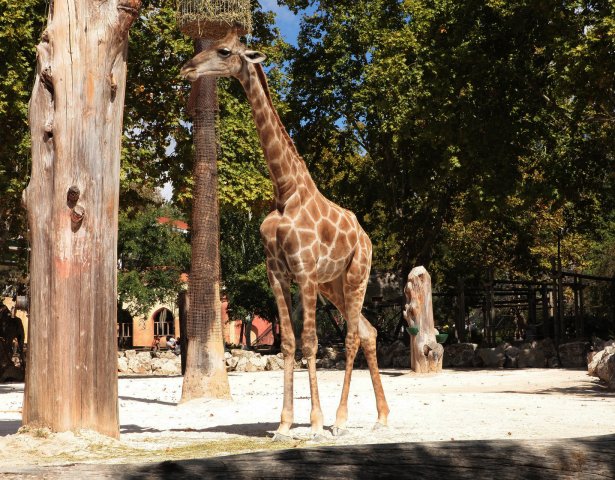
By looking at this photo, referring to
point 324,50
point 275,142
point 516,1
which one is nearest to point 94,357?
point 275,142

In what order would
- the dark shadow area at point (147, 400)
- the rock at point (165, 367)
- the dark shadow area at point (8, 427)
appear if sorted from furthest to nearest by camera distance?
1. the rock at point (165, 367)
2. the dark shadow area at point (147, 400)
3. the dark shadow area at point (8, 427)

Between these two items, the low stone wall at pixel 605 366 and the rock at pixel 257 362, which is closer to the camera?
the low stone wall at pixel 605 366

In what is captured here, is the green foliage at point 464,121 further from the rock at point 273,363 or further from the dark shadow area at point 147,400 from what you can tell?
the dark shadow area at point 147,400

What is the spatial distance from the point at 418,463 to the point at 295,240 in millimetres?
6405

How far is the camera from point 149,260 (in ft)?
150

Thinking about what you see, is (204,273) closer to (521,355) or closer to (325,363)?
(521,355)

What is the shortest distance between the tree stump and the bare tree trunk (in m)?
8.12

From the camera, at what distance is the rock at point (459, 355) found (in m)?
27.3

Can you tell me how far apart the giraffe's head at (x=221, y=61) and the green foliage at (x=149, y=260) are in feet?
111

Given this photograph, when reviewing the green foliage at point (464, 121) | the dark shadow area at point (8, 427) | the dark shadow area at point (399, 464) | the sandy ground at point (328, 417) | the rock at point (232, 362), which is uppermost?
the green foliage at point (464, 121)

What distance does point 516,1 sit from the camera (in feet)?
76.8

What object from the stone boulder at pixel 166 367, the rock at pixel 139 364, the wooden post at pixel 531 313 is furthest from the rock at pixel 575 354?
the rock at pixel 139 364

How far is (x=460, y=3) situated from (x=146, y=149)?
901 centimetres

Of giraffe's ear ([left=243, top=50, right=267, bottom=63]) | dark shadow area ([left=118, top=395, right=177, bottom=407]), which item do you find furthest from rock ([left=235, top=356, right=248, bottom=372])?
giraffe's ear ([left=243, top=50, right=267, bottom=63])
